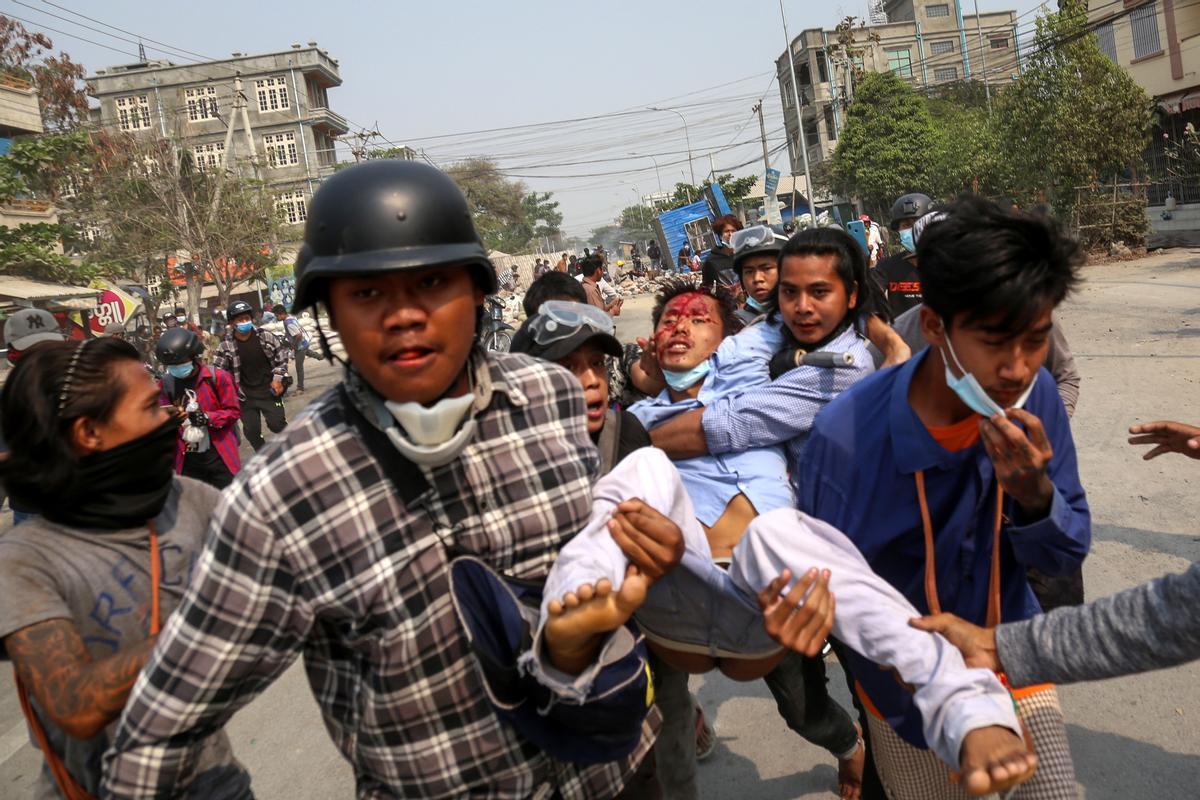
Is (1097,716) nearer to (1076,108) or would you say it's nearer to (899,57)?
(1076,108)

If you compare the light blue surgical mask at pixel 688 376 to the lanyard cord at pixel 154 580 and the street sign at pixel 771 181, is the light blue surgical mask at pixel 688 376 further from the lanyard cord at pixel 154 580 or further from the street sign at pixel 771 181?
the street sign at pixel 771 181

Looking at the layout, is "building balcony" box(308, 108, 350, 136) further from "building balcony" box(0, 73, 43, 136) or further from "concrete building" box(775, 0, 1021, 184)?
"building balcony" box(0, 73, 43, 136)

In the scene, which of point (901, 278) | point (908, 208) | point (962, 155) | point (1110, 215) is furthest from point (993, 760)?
point (962, 155)

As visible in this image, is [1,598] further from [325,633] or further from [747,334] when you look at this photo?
[747,334]

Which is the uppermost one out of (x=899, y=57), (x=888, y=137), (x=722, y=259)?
(x=899, y=57)

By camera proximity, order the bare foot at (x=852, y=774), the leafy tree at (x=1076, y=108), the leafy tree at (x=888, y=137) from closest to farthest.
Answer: the bare foot at (x=852, y=774) → the leafy tree at (x=1076, y=108) → the leafy tree at (x=888, y=137)

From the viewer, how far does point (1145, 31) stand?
87.9ft

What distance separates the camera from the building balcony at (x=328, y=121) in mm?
66688

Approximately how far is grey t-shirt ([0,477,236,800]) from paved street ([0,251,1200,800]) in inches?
71.7

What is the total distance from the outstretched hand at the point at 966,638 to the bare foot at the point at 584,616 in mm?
562

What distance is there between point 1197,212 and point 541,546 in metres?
27.2

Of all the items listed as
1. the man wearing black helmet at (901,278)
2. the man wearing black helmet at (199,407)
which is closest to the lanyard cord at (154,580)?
the man wearing black helmet at (901,278)

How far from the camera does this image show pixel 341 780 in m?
3.88

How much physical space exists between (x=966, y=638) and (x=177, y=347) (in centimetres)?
678
